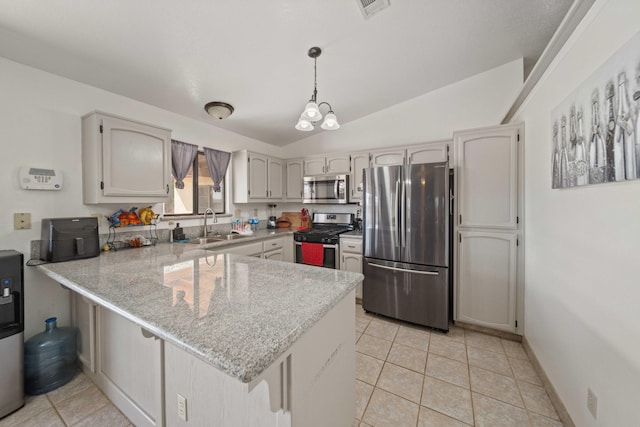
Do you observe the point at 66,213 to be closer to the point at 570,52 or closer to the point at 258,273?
the point at 258,273

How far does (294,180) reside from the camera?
12.7 feet

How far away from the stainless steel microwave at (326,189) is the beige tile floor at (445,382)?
1.79 m

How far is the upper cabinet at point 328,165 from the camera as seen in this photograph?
3.44 metres

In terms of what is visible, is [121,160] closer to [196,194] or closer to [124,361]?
[196,194]

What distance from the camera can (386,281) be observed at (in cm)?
264

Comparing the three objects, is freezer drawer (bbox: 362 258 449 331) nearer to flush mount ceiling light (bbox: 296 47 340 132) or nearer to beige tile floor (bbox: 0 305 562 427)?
beige tile floor (bbox: 0 305 562 427)

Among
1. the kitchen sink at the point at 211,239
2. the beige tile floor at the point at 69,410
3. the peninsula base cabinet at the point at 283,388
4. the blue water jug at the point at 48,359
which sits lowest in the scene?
the beige tile floor at the point at 69,410

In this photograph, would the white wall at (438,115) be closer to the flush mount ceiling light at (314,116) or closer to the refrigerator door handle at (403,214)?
the refrigerator door handle at (403,214)

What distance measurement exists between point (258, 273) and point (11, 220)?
192 centimetres

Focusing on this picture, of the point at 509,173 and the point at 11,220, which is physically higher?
the point at 509,173

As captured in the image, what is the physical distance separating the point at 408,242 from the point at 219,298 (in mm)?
2027

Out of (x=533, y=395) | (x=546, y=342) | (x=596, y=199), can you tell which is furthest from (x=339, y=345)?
(x=546, y=342)

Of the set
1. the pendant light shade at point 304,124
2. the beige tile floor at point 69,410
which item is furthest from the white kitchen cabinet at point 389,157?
the beige tile floor at point 69,410

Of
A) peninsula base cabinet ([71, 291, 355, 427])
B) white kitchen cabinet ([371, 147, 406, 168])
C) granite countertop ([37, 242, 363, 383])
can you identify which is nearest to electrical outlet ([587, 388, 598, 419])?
peninsula base cabinet ([71, 291, 355, 427])
